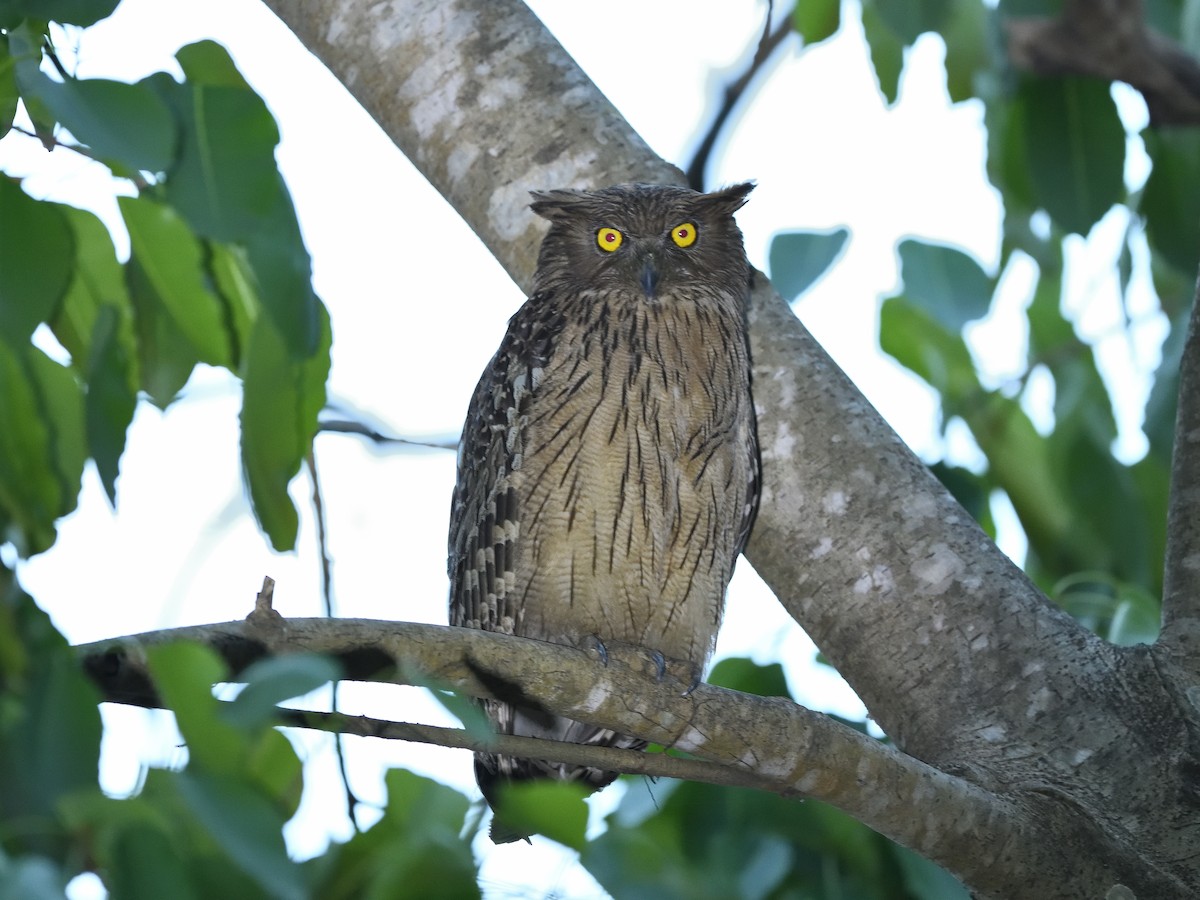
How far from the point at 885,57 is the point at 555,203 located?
74 cm

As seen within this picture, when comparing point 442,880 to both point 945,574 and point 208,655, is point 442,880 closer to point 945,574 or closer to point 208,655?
point 208,655

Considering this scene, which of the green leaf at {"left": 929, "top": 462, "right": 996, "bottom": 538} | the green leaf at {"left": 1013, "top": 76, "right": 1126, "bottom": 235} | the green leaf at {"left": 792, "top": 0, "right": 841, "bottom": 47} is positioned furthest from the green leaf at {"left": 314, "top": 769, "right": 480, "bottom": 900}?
the green leaf at {"left": 792, "top": 0, "right": 841, "bottom": 47}

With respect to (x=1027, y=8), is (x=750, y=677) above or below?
below

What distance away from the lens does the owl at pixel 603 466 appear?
2656mm

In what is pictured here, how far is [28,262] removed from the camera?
149 centimetres

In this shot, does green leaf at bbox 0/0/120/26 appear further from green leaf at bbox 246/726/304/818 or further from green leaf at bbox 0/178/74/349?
green leaf at bbox 246/726/304/818

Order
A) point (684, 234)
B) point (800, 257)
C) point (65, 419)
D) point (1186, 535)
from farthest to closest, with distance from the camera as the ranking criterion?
point (684, 234)
point (800, 257)
point (1186, 535)
point (65, 419)

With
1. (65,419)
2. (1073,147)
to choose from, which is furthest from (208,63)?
(1073,147)

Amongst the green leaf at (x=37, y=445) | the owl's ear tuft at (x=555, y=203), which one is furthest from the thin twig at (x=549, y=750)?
the owl's ear tuft at (x=555, y=203)

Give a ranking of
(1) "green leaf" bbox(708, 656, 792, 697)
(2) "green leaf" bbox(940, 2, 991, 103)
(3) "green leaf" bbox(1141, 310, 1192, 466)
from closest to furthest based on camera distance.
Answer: (1) "green leaf" bbox(708, 656, 792, 697), (3) "green leaf" bbox(1141, 310, 1192, 466), (2) "green leaf" bbox(940, 2, 991, 103)

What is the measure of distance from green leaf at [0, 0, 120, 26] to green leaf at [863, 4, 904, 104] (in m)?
1.68

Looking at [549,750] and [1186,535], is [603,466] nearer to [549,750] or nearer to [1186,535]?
[549,750]

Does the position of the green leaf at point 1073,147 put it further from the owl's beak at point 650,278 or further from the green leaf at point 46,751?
the green leaf at point 46,751

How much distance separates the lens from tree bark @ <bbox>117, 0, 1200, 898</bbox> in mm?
1882
